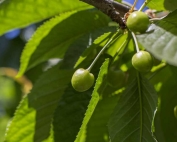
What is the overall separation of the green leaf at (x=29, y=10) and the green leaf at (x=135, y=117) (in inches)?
21.2

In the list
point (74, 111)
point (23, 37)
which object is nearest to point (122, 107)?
point (74, 111)

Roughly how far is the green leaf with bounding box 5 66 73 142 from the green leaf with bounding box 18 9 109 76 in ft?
0.29

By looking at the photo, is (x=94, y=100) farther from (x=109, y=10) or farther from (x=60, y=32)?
(x=60, y=32)

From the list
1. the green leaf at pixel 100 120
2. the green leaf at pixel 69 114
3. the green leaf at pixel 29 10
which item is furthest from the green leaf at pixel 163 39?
the green leaf at pixel 29 10

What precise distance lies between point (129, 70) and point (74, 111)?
0.32m

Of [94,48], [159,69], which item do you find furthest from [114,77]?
[159,69]

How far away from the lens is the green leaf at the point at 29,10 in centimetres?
182

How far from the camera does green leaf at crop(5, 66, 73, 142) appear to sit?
1.78 meters

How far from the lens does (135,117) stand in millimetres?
1430

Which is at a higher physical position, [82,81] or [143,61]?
[143,61]

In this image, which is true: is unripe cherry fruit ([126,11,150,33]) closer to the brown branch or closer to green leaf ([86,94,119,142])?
the brown branch

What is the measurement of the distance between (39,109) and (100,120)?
240mm

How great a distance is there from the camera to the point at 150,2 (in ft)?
5.25

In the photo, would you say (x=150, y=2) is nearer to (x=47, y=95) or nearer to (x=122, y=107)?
(x=122, y=107)
